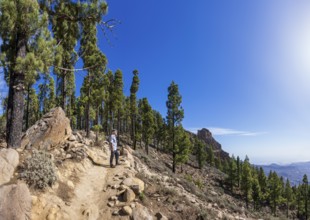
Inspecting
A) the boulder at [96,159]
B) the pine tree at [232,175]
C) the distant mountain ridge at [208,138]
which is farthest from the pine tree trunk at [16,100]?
the distant mountain ridge at [208,138]

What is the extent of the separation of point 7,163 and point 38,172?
111 cm

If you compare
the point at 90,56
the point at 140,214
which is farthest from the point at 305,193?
the point at 140,214

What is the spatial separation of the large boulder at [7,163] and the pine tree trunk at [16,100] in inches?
53.4

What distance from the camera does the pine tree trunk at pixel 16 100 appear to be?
32.1ft

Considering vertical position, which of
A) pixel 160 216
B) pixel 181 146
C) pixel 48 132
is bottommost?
pixel 160 216

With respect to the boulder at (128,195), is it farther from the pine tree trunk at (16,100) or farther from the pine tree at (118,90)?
the pine tree at (118,90)

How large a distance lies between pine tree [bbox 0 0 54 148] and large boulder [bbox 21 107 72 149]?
1344 mm

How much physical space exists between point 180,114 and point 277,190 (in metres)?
38.3

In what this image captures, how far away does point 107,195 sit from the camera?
30.2 feet

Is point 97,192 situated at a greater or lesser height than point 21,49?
lesser

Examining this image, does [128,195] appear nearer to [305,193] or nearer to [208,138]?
[305,193]

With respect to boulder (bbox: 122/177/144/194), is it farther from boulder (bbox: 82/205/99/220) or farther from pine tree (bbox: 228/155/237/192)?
pine tree (bbox: 228/155/237/192)

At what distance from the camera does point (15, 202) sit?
6672mm

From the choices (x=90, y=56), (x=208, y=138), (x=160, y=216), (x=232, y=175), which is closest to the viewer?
(x=160, y=216)
